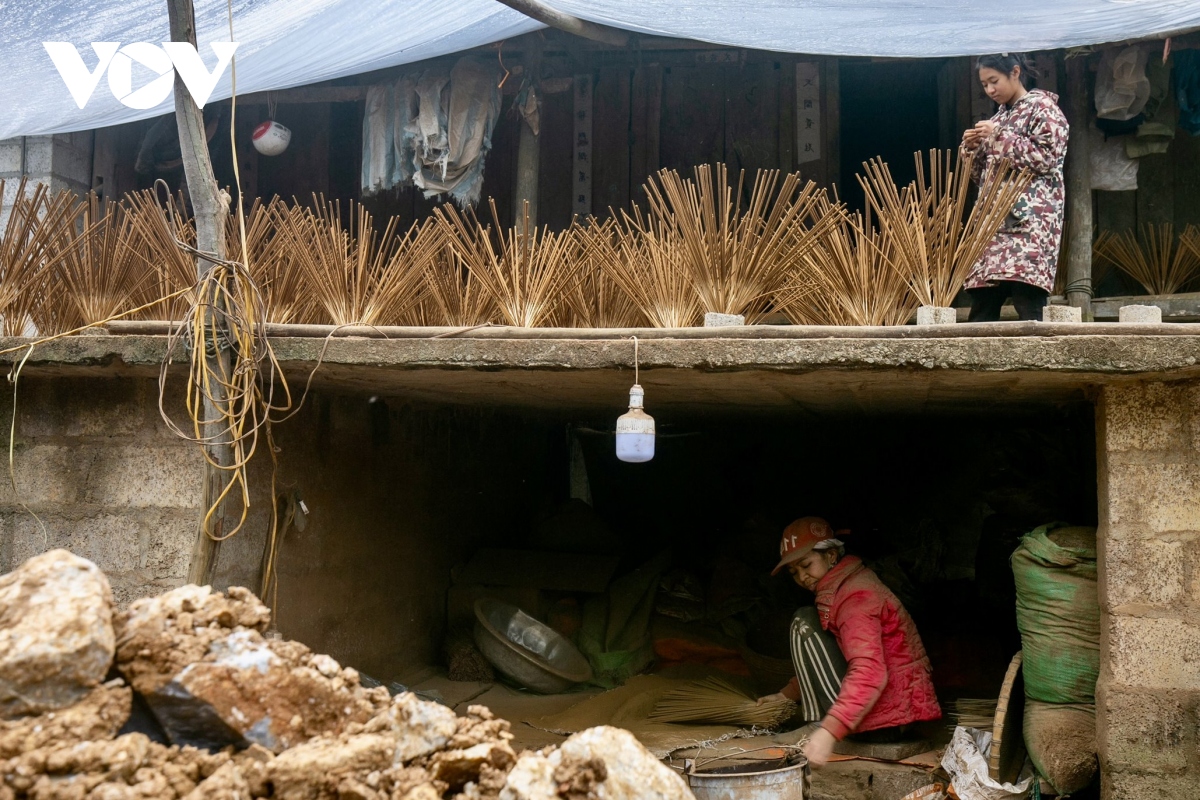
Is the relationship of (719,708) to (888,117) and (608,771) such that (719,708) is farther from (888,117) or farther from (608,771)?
(888,117)

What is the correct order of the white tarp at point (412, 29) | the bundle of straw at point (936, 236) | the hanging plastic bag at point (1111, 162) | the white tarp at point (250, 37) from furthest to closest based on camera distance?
the hanging plastic bag at point (1111, 162)
the white tarp at point (250, 37)
the white tarp at point (412, 29)
the bundle of straw at point (936, 236)

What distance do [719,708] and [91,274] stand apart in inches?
131

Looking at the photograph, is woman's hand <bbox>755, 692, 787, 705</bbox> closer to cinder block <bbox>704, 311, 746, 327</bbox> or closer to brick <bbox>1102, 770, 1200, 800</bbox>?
brick <bbox>1102, 770, 1200, 800</bbox>

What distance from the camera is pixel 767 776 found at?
3.56 metres

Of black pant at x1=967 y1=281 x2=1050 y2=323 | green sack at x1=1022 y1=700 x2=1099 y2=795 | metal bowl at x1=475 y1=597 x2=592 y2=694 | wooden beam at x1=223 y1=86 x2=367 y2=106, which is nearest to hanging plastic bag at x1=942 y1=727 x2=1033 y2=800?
green sack at x1=1022 y1=700 x2=1099 y2=795

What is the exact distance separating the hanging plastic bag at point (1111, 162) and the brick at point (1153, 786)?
3.07 meters

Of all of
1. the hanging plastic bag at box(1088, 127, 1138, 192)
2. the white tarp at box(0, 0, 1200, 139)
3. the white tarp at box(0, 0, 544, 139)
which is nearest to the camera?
the white tarp at box(0, 0, 1200, 139)

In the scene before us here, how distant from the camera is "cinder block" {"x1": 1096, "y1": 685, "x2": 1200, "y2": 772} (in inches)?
139

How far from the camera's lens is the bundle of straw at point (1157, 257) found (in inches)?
220

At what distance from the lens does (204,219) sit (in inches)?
143

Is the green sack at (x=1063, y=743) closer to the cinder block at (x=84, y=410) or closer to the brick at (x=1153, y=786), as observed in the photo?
the brick at (x=1153, y=786)

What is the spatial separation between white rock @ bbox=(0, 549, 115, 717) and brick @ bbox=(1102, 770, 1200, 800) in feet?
10.5

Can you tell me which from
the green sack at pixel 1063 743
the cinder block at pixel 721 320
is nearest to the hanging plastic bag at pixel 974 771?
the green sack at pixel 1063 743

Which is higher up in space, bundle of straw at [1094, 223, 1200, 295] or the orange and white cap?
bundle of straw at [1094, 223, 1200, 295]
